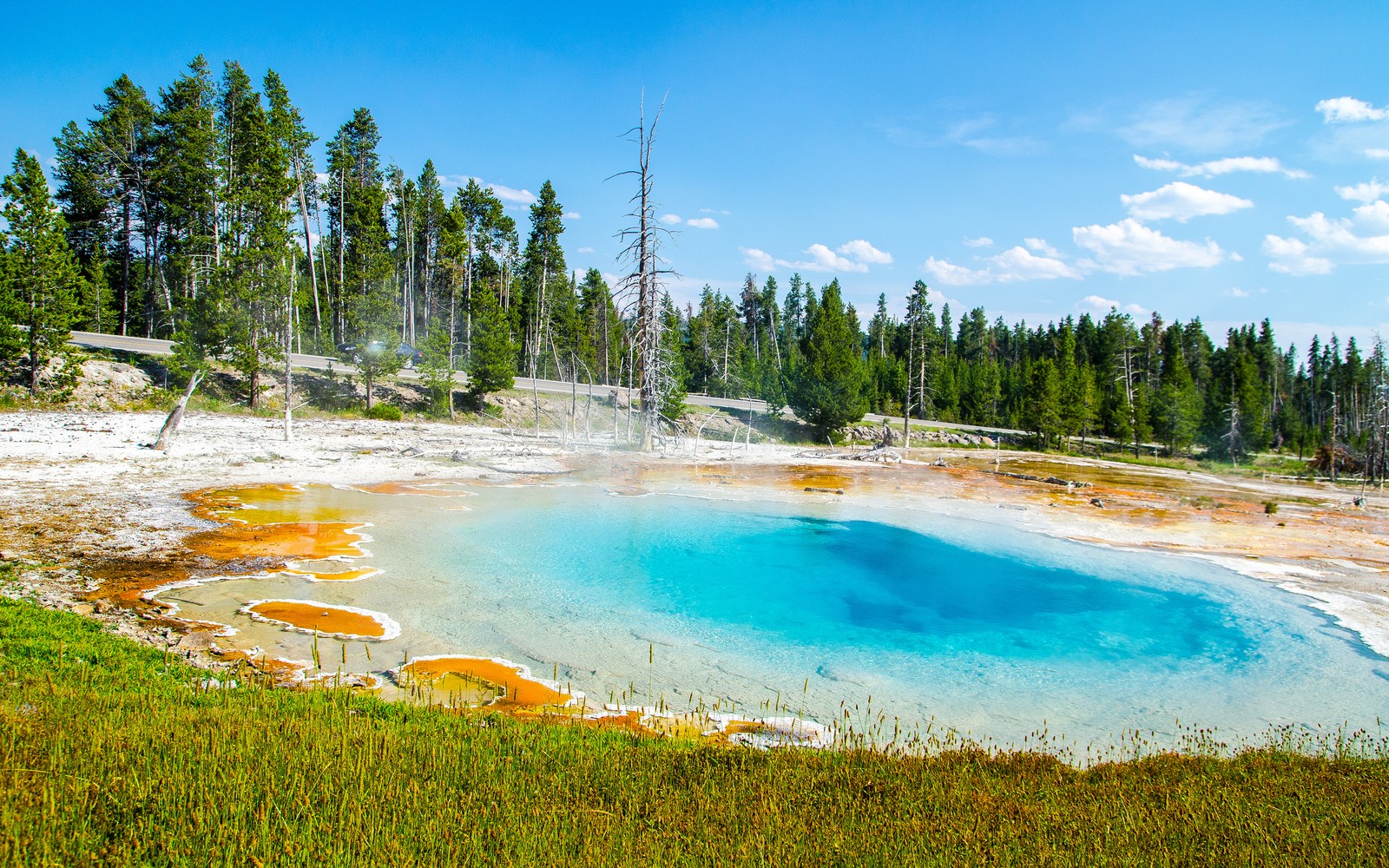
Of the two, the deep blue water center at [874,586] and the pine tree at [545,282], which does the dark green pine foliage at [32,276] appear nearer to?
the deep blue water center at [874,586]

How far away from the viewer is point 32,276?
2827cm

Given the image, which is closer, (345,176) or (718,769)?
(718,769)

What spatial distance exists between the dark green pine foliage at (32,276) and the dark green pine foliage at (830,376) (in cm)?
4096

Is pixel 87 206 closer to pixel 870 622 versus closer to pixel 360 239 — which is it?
pixel 360 239

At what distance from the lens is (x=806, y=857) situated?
3.96 meters

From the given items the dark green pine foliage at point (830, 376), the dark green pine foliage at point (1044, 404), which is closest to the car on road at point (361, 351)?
the dark green pine foliage at point (830, 376)

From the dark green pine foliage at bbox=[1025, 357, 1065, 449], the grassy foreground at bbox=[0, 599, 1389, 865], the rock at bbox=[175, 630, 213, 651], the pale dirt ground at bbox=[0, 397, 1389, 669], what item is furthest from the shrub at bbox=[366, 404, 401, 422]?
the dark green pine foliage at bbox=[1025, 357, 1065, 449]

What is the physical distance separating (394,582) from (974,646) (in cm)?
1028

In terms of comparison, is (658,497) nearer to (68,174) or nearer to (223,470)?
(223,470)

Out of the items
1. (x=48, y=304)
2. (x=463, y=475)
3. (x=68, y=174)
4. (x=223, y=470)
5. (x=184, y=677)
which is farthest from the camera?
(x=68, y=174)

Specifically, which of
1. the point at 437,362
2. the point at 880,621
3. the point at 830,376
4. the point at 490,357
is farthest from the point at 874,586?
the point at 830,376

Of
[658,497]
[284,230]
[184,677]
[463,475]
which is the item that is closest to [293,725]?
[184,677]

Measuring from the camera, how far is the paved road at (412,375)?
3375cm

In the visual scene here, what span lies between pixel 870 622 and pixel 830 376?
124ft
